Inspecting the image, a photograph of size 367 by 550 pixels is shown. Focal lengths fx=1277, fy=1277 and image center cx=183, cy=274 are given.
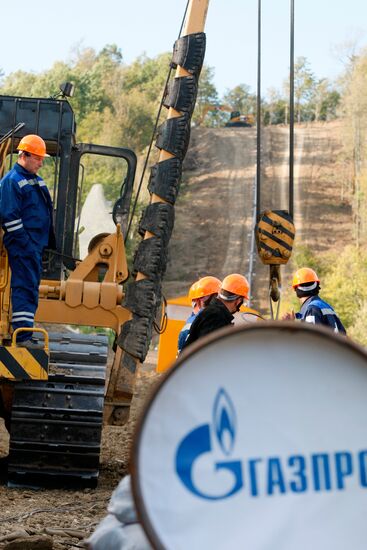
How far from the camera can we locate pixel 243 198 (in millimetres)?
72062

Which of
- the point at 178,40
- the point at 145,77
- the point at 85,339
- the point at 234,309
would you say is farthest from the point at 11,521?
the point at 145,77

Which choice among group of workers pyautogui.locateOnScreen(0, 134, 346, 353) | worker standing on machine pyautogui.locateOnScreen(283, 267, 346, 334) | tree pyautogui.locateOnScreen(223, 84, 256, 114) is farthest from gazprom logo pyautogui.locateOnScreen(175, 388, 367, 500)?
tree pyautogui.locateOnScreen(223, 84, 256, 114)

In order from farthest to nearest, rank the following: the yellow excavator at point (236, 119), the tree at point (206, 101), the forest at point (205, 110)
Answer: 1. the tree at point (206, 101)
2. the yellow excavator at point (236, 119)
3. the forest at point (205, 110)

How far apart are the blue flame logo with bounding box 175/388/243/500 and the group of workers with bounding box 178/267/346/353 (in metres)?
3.47

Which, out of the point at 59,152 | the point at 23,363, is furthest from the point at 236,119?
the point at 23,363

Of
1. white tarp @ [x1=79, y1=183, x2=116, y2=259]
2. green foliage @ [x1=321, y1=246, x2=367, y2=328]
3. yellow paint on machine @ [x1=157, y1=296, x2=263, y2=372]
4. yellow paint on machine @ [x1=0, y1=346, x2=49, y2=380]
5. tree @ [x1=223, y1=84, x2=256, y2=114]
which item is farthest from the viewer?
tree @ [x1=223, y1=84, x2=256, y2=114]

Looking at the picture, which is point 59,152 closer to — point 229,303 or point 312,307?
point 312,307

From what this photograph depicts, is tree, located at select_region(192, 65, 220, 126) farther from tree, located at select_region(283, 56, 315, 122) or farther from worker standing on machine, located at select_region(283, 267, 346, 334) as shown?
worker standing on machine, located at select_region(283, 267, 346, 334)

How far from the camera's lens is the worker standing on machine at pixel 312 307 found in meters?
11.0

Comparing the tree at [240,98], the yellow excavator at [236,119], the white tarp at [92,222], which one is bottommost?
the white tarp at [92,222]

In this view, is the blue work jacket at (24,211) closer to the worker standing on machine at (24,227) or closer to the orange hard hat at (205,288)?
the worker standing on machine at (24,227)

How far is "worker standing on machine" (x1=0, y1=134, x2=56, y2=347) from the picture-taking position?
30.5 ft

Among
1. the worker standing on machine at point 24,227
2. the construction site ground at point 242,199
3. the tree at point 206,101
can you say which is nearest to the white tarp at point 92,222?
the worker standing on machine at point 24,227

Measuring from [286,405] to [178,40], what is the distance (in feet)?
28.6
